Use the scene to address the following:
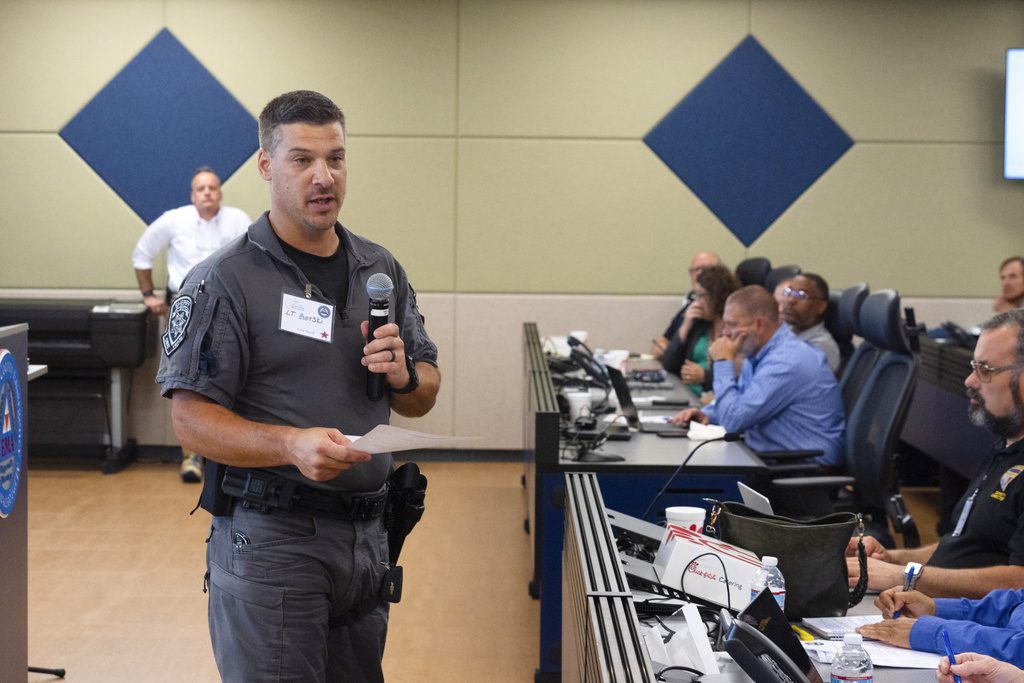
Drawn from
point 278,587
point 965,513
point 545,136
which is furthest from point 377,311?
point 545,136

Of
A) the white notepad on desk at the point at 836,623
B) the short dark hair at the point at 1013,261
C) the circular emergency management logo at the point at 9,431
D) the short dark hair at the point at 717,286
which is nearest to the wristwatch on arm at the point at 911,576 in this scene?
the white notepad on desk at the point at 836,623

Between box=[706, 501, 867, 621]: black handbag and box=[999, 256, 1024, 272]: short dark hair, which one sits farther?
box=[999, 256, 1024, 272]: short dark hair

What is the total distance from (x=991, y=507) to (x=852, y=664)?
0.90m

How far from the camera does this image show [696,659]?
193 centimetres

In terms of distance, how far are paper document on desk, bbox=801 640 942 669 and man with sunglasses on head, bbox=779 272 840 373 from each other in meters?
2.70

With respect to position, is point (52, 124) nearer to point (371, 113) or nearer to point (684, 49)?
point (371, 113)

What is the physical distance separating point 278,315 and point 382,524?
0.48 metres

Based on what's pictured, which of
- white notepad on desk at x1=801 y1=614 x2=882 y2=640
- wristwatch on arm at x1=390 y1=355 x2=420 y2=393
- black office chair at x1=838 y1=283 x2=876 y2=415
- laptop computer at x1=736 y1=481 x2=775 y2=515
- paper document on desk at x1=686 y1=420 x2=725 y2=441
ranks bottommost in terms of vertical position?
white notepad on desk at x1=801 y1=614 x2=882 y2=640

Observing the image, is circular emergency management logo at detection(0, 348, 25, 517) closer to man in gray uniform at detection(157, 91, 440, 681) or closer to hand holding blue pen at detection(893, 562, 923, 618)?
man in gray uniform at detection(157, 91, 440, 681)

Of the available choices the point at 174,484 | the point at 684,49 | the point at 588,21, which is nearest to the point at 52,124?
the point at 174,484

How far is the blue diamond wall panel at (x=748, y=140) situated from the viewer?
634 centimetres

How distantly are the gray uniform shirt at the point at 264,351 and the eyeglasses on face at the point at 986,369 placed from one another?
4.84ft

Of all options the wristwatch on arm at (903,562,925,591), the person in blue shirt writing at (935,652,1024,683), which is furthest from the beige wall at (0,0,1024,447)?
the person in blue shirt writing at (935,652,1024,683)

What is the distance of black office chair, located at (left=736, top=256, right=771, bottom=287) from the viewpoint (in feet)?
19.4
